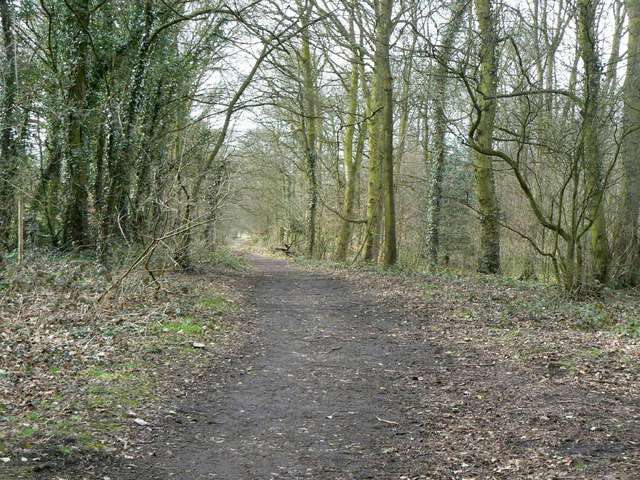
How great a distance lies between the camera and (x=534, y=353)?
22.3ft

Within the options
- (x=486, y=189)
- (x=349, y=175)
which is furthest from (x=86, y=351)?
(x=349, y=175)

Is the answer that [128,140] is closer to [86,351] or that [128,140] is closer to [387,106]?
[86,351]

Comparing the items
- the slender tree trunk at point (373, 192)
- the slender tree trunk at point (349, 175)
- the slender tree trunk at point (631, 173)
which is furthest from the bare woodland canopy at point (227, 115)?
the slender tree trunk at point (349, 175)

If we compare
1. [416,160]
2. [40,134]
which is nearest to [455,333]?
[40,134]

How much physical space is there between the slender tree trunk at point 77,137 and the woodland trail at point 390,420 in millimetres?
8922

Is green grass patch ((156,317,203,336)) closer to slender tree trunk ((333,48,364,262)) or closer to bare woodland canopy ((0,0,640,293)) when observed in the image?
bare woodland canopy ((0,0,640,293))

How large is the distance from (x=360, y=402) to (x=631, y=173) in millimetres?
10426

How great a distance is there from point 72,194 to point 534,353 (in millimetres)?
12563

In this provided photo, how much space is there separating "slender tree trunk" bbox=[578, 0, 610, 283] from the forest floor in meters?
2.75

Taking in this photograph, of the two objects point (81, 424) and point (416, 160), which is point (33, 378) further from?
point (416, 160)

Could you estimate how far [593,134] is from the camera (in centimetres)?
1038

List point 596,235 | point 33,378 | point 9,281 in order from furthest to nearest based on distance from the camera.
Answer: point 596,235 → point 9,281 → point 33,378

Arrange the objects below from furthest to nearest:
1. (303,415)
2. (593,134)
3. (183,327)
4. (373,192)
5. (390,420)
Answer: (373,192)
(593,134)
(183,327)
(303,415)
(390,420)

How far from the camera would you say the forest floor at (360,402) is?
398 cm
